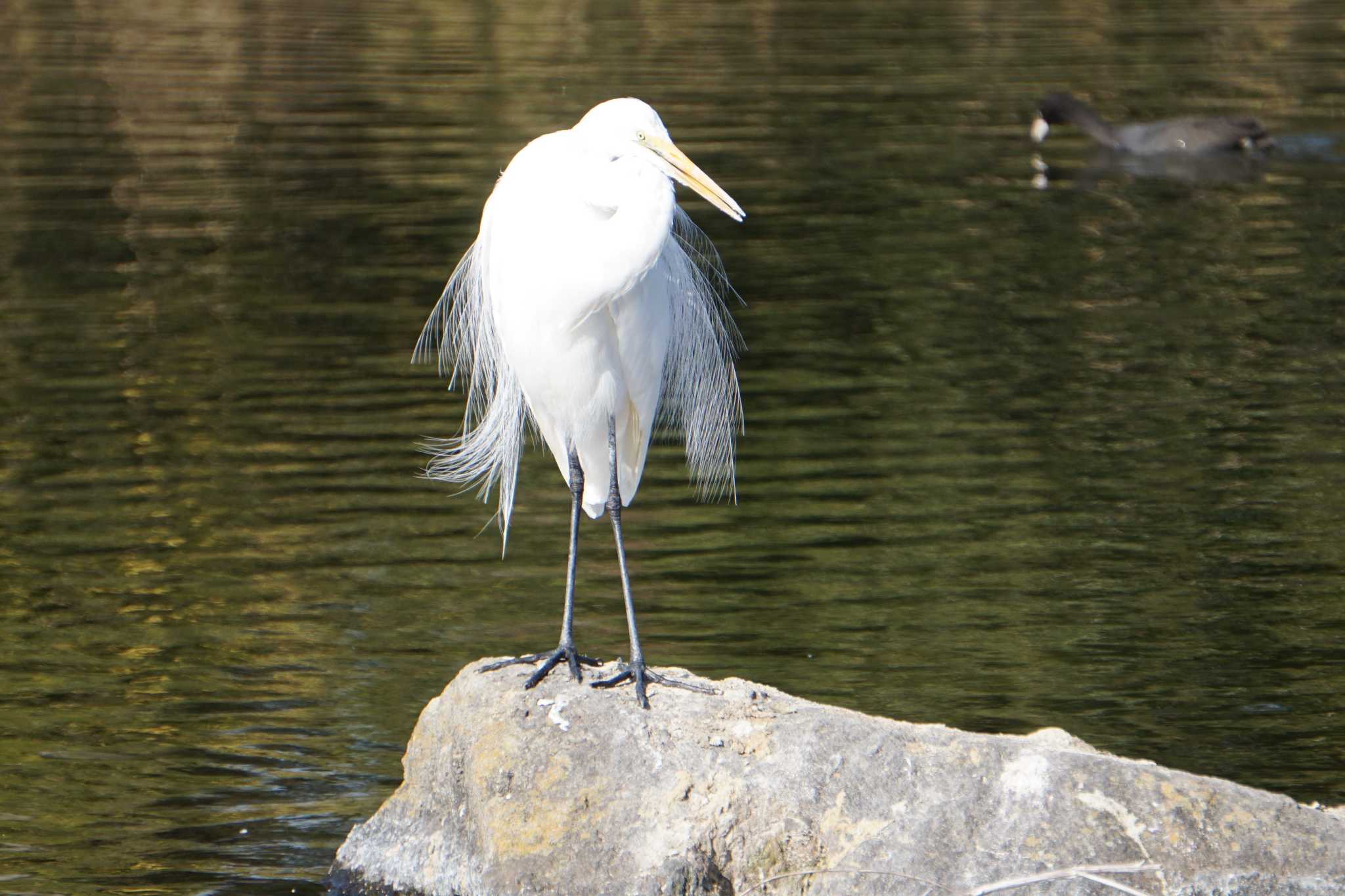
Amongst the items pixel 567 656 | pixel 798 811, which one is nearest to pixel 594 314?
pixel 567 656

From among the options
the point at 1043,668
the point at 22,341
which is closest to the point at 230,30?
the point at 22,341

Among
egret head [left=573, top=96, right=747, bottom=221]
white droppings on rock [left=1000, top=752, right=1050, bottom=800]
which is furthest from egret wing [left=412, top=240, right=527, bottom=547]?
white droppings on rock [left=1000, top=752, right=1050, bottom=800]

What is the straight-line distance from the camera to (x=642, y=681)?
6.07 metres

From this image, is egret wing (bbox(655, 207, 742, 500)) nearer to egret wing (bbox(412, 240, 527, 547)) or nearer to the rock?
egret wing (bbox(412, 240, 527, 547))

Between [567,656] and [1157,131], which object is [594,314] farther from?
[1157,131]

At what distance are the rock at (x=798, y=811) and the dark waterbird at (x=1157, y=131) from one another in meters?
15.3

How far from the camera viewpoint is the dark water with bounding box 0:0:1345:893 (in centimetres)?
778

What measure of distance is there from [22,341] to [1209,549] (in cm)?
865

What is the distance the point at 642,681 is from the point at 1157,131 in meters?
15.8

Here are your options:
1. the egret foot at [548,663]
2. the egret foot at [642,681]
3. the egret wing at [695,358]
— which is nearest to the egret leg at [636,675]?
the egret foot at [642,681]

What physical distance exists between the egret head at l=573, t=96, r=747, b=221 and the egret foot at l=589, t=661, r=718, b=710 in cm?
150

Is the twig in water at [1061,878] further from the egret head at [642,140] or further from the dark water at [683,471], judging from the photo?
the dark water at [683,471]

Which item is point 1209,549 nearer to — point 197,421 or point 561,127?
point 197,421

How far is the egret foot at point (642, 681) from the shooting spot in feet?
20.0
